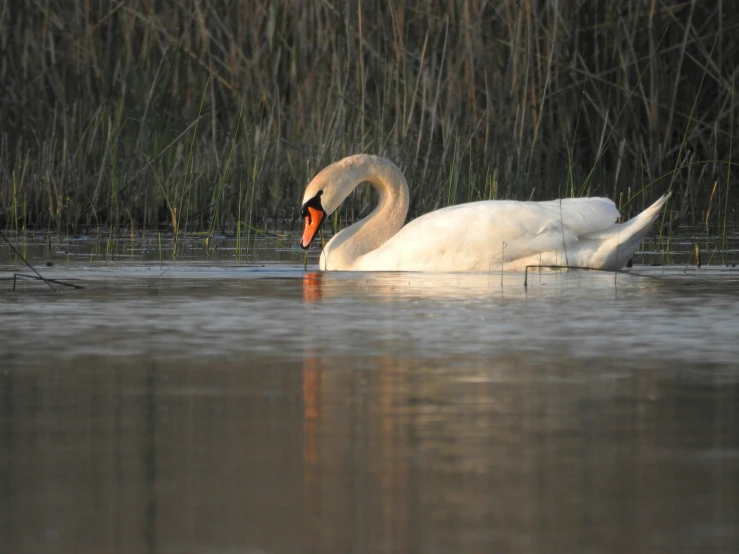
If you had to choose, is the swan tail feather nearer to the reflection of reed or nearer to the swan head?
the swan head

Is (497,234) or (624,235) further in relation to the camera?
(497,234)

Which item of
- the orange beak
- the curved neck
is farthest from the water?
the orange beak

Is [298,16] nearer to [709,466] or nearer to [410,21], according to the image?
[410,21]

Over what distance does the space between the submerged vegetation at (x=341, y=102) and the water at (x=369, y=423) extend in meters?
4.37

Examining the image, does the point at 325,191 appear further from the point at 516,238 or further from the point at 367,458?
the point at 367,458

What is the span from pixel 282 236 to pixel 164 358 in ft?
17.9

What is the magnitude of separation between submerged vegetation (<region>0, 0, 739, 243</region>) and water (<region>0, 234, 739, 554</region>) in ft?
14.4

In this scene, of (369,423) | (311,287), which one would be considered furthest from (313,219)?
(369,423)

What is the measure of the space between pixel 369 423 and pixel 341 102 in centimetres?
743

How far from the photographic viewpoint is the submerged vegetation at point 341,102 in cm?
1056

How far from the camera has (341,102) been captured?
10750mm

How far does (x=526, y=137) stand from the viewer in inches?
436

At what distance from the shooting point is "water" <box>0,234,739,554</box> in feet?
8.32

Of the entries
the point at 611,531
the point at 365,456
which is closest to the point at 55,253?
the point at 365,456
